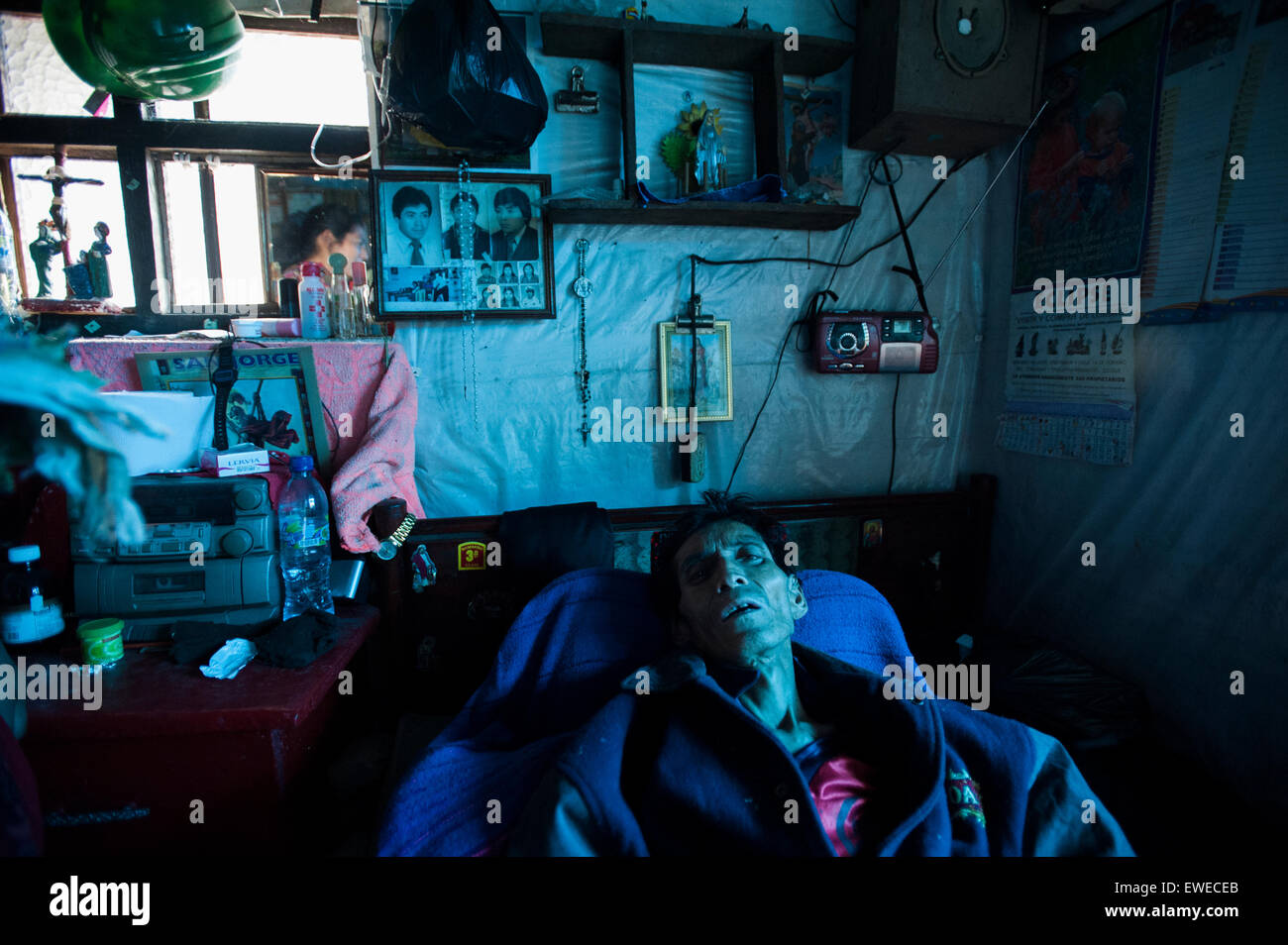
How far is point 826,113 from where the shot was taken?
2055 mm

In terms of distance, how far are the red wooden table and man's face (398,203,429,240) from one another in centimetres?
134

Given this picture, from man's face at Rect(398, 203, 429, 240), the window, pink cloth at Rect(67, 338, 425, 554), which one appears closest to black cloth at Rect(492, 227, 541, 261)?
man's face at Rect(398, 203, 429, 240)

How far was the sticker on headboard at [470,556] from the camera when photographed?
6.03ft

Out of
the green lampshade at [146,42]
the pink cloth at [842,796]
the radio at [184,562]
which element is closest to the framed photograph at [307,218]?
the green lampshade at [146,42]

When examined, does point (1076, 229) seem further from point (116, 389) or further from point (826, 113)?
point (116, 389)

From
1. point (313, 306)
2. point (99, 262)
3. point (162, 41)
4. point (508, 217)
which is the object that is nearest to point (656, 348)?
point (508, 217)

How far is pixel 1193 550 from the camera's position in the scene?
162cm

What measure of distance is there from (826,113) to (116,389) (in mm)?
2335

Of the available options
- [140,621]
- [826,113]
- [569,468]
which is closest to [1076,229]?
[826,113]

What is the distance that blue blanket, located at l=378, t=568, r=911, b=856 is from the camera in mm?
1070

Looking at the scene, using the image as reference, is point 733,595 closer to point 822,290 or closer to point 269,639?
point 269,639

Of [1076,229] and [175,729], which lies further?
[1076,229]

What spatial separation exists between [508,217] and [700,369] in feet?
2.60

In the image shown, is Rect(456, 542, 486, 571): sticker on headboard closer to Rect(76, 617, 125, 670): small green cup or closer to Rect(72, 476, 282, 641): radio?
Rect(72, 476, 282, 641): radio
